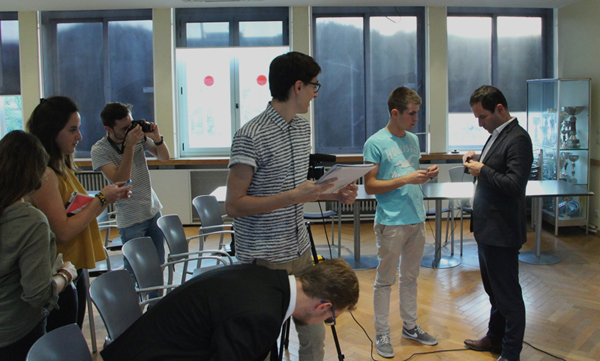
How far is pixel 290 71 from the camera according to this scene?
1767 millimetres

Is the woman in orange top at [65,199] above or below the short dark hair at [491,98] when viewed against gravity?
below

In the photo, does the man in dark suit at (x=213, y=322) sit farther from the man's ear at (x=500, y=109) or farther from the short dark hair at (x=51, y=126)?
the man's ear at (x=500, y=109)

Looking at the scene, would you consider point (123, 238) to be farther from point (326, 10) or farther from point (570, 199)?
point (570, 199)

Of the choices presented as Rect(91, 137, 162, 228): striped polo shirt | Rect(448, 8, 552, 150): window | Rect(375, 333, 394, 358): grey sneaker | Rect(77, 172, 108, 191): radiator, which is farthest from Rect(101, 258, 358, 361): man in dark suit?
Rect(448, 8, 552, 150): window

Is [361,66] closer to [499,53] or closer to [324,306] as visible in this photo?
[499,53]

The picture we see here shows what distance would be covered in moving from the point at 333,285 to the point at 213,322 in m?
0.39

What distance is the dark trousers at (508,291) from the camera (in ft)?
8.32

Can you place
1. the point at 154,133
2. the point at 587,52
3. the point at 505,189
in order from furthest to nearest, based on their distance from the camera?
the point at 587,52 → the point at 154,133 → the point at 505,189

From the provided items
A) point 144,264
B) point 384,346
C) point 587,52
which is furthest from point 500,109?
point 587,52

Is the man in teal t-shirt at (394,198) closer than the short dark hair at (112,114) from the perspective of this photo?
Yes

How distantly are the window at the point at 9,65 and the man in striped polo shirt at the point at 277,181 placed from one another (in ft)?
21.3

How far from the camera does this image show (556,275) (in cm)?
436

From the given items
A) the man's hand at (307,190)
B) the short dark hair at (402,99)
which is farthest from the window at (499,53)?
the man's hand at (307,190)

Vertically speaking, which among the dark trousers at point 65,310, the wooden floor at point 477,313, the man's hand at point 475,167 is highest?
the man's hand at point 475,167
